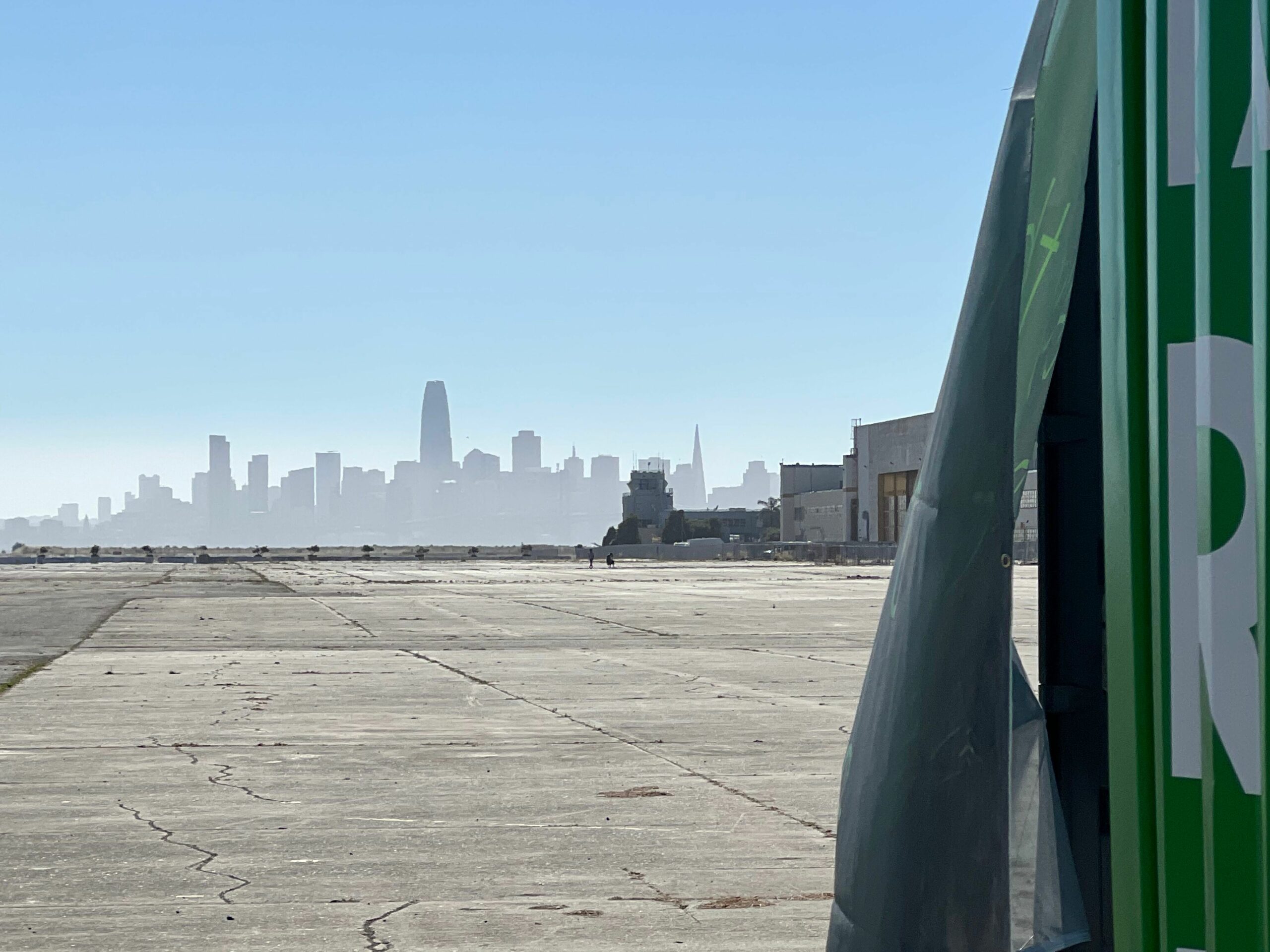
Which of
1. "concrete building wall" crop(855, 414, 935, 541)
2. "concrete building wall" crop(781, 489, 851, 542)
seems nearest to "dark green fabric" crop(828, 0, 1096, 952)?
"concrete building wall" crop(855, 414, 935, 541)

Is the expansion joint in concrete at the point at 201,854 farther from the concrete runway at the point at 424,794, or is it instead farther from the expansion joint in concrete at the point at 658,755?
the expansion joint in concrete at the point at 658,755

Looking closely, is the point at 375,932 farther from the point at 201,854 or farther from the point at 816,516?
the point at 816,516

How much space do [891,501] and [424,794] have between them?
347 ft

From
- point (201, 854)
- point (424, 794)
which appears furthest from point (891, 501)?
point (201, 854)

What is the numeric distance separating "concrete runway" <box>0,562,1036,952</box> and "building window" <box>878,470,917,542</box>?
285 ft

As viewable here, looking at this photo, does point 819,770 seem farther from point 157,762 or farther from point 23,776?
point 23,776

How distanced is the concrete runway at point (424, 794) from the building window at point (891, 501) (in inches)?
3414

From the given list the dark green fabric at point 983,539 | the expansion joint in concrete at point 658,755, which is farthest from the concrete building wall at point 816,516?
the dark green fabric at point 983,539

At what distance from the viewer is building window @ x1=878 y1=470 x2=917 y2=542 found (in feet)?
360

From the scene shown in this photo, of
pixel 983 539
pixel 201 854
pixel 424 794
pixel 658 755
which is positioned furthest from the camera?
pixel 658 755

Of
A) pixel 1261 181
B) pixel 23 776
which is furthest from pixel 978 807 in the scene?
pixel 23 776

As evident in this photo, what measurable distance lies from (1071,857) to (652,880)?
375cm

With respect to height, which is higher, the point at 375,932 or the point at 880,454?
the point at 880,454

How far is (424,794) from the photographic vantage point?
9625 mm
